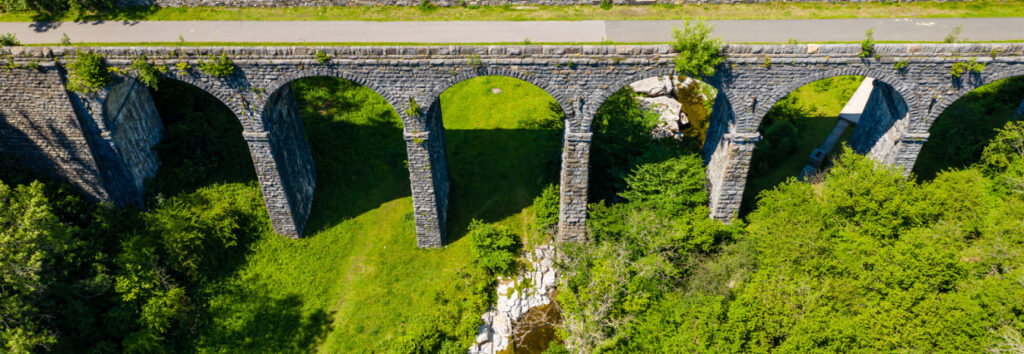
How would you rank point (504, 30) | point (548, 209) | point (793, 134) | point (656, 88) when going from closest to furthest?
point (504, 30), point (548, 209), point (793, 134), point (656, 88)

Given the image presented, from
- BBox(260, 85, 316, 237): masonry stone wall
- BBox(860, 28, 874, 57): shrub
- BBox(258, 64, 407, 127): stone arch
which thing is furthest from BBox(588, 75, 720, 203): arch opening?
BBox(260, 85, 316, 237): masonry stone wall

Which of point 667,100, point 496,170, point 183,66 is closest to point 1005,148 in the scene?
point 667,100

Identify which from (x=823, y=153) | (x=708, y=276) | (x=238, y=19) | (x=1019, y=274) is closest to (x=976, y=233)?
(x=1019, y=274)

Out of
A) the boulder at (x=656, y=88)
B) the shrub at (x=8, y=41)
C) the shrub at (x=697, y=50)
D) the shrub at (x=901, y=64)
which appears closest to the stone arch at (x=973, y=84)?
the shrub at (x=901, y=64)

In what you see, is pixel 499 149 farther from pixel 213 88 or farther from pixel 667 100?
pixel 213 88

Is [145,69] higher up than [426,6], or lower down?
lower down

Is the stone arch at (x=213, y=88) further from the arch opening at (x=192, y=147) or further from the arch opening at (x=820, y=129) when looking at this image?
the arch opening at (x=820, y=129)

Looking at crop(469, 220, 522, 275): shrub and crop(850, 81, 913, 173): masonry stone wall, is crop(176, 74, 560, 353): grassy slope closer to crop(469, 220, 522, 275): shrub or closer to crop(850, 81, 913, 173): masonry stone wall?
crop(469, 220, 522, 275): shrub

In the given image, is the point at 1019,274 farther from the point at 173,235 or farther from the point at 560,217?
the point at 173,235
